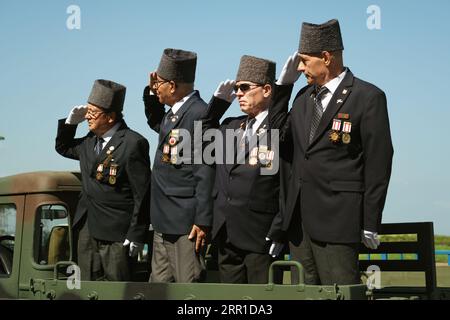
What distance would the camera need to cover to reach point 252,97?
5281mm

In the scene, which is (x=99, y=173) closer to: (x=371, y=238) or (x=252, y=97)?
(x=252, y=97)

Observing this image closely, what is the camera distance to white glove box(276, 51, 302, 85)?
4.93 metres

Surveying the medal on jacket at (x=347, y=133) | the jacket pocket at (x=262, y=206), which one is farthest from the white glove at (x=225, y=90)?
the medal on jacket at (x=347, y=133)

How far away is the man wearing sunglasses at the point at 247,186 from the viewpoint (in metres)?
5.06

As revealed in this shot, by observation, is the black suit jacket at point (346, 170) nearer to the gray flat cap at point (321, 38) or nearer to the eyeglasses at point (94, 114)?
the gray flat cap at point (321, 38)

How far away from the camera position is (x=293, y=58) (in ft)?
16.1

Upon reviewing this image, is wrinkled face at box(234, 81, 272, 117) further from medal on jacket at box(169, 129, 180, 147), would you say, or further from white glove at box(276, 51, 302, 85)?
medal on jacket at box(169, 129, 180, 147)

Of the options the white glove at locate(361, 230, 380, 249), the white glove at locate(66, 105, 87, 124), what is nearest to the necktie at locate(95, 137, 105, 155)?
the white glove at locate(66, 105, 87, 124)

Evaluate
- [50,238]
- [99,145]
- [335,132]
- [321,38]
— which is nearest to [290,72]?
[321,38]

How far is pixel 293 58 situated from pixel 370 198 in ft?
3.52

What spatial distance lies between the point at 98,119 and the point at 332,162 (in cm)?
231
